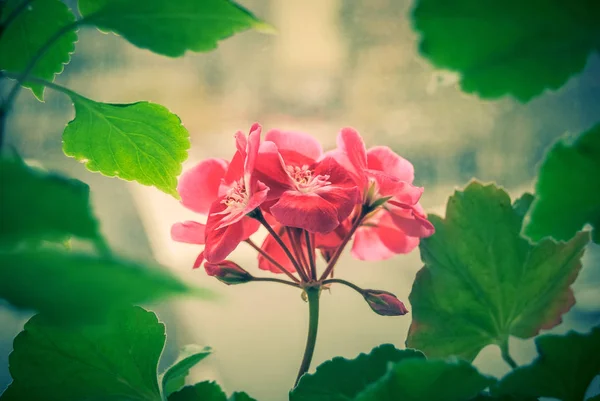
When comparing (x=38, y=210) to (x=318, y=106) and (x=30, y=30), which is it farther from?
(x=318, y=106)

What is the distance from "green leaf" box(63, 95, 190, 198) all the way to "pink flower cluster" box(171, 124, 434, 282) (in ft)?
0.06

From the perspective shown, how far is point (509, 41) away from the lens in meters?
0.20

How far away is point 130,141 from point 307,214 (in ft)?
0.41

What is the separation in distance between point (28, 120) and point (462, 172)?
54 cm

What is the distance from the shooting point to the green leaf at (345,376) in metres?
0.27

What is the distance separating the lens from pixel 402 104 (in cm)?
66

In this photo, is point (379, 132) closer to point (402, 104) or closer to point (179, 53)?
point (402, 104)

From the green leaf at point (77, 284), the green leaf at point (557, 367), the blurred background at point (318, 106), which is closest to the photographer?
the green leaf at point (77, 284)

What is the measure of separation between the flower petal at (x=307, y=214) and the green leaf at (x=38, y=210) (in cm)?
12

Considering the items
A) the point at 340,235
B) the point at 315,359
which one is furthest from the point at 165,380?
the point at 315,359

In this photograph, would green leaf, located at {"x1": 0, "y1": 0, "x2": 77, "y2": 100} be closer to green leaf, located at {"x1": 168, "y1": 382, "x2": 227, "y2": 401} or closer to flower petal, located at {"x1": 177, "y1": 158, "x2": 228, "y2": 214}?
flower petal, located at {"x1": 177, "y1": 158, "x2": 228, "y2": 214}

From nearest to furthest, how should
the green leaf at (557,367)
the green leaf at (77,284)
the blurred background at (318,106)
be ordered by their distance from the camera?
1. the green leaf at (77,284)
2. the green leaf at (557,367)
3. the blurred background at (318,106)

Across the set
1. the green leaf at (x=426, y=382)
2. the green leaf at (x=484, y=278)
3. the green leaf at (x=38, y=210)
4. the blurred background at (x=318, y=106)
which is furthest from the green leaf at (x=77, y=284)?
the blurred background at (x=318, y=106)

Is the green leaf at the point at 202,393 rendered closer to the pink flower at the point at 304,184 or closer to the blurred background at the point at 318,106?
the pink flower at the point at 304,184
